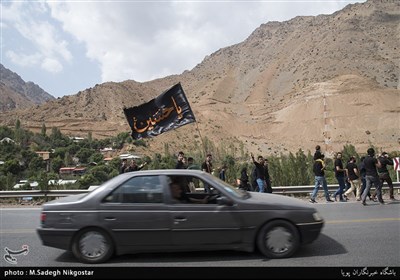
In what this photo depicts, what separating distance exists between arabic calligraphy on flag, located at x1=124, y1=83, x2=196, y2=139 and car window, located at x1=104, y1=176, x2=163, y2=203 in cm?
622

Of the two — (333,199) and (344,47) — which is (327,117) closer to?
(344,47)

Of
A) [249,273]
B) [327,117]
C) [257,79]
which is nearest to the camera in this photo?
[249,273]

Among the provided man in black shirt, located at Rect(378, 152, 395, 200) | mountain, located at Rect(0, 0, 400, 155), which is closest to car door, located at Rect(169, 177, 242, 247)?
man in black shirt, located at Rect(378, 152, 395, 200)

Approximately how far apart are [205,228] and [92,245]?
173cm

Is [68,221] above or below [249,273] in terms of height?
above

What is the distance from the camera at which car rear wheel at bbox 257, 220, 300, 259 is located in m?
6.03

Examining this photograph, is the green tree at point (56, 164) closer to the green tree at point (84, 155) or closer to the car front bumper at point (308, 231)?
the green tree at point (84, 155)

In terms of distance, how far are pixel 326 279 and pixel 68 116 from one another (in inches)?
4387

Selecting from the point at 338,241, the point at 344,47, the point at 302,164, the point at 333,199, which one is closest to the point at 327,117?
the point at 344,47

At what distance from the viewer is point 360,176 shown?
511 inches

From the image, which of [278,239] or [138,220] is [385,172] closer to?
[278,239]

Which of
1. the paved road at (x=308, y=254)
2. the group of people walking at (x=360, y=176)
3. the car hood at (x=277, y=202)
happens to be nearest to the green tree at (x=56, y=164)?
the group of people walking at (x=360, y=176)

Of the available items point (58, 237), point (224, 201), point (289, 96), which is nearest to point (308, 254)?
point (224, 201)

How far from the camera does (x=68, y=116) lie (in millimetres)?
109812
